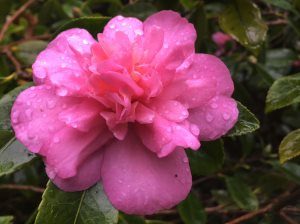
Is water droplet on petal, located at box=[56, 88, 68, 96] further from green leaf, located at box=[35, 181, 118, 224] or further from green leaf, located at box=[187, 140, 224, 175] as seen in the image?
green leaf, located at box=[187, 140, 224, 175]

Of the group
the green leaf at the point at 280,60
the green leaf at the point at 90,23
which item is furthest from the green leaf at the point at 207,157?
the green leaf at the point at 280,60

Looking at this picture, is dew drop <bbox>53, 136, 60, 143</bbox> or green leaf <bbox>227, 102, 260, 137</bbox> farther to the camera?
green leaf <bbox>227, 102, 260, 137</bbox>

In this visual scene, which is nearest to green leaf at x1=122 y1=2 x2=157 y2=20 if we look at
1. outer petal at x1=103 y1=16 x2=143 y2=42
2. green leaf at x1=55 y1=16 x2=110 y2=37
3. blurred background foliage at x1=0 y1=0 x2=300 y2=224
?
blurred background foliage at x1=0 y1=0 x2=300 y2=224

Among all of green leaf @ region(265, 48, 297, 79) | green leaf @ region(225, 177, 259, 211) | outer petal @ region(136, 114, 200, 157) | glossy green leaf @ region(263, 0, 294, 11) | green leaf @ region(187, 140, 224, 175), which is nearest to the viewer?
outer petal @ region(136, 114, 200, 157)

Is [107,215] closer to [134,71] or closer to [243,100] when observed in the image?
[134,71]

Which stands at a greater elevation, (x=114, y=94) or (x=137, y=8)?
(x=114, y=94)

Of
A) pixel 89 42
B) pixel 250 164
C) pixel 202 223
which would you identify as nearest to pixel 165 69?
pixel 89 42
